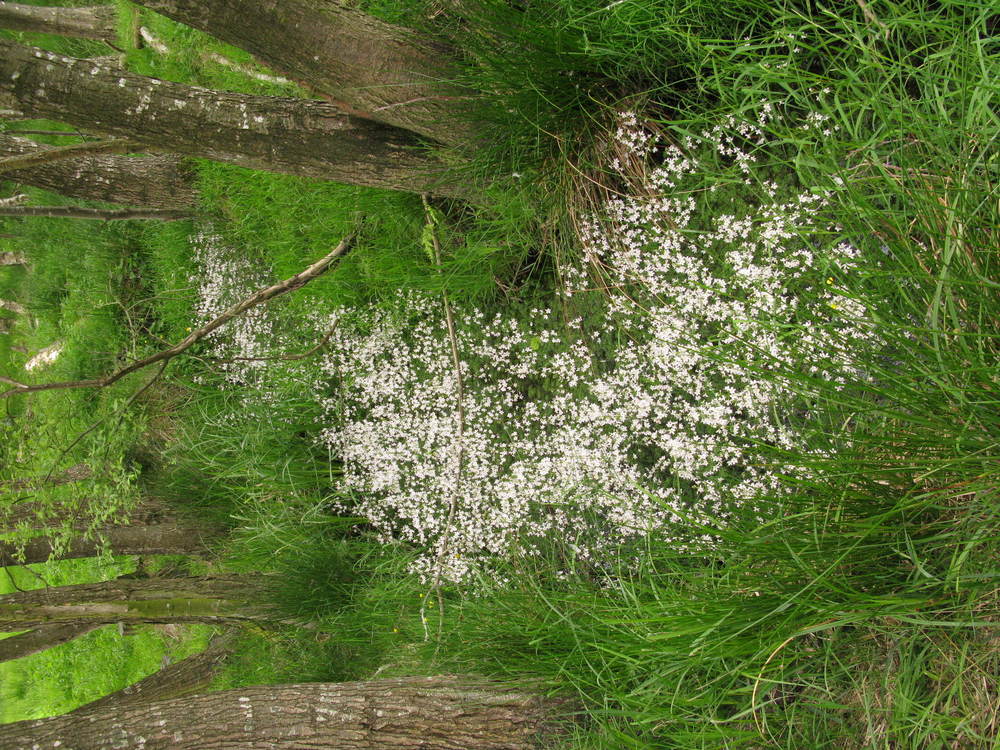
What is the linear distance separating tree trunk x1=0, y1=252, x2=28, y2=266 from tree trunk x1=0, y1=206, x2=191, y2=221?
177cm

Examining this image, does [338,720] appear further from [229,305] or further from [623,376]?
[229,305]

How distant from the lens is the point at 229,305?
3.71 m

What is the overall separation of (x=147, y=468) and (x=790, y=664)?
3614 mm

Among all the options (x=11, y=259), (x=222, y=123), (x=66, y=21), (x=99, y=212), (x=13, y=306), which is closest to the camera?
(x=222, y=123)

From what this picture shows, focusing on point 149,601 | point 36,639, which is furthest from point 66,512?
point 149,601

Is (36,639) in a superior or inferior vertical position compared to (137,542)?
inferior

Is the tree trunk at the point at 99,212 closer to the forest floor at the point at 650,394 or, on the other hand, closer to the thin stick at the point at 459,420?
the forest floor at the point at 650,394

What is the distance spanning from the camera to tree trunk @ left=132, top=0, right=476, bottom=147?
6.47 ft

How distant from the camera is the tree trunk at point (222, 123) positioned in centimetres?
195

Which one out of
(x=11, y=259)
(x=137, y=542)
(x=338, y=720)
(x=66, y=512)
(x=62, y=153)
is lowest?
(x=338, y=720)

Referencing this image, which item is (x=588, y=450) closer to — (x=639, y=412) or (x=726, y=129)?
(x=639, y=412)

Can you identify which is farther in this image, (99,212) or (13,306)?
(13,306)

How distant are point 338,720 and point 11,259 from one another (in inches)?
187

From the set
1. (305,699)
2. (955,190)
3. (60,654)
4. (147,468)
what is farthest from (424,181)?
(60,654)
